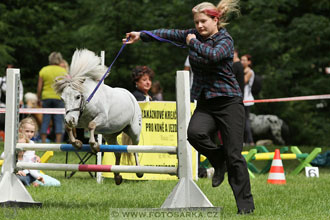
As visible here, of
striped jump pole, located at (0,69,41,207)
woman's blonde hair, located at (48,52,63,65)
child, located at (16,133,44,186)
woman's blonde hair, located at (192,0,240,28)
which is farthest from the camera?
woman's blonde hair, located at (48,52,63,65)

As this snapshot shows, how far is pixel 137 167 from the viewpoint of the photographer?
6.09 metres

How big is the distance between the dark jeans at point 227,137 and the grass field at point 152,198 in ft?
0.86

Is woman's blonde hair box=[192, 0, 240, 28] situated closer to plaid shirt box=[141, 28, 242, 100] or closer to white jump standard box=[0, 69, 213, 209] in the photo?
plaid shirt box=[141, 28, 242, 100]

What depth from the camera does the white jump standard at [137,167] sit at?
593cm

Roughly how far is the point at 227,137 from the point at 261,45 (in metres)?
13.8

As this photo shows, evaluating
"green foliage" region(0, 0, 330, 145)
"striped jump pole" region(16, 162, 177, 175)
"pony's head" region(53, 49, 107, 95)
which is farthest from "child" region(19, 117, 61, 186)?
"green foliage" region(0, 0, 330, 145)

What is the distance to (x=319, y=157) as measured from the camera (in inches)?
448

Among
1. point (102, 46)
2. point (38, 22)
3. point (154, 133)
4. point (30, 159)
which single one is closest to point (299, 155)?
point (154, 133)

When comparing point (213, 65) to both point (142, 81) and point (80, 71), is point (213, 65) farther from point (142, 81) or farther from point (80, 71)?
point (142, 81)

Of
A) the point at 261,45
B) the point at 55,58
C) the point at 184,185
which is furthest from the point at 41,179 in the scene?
the point at 261,45

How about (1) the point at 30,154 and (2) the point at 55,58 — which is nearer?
(1) the point at 30,154

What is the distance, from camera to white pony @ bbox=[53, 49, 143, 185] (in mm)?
5957

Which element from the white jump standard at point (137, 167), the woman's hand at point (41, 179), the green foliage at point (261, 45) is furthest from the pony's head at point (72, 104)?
the green foliage at point (261, 45)

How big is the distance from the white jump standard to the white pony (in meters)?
0.31
